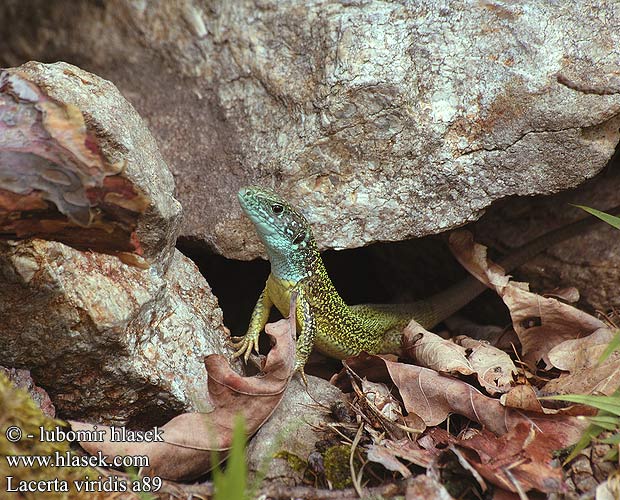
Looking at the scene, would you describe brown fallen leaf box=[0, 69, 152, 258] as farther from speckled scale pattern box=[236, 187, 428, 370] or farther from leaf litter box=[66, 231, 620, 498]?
speckled scale pattern box=[236, 187, 428, 370]

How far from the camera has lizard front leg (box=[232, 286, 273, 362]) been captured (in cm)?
396

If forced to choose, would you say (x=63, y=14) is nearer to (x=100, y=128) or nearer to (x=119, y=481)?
(x=100, y=128)

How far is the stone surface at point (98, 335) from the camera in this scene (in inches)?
116

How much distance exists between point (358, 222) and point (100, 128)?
59.4 inches

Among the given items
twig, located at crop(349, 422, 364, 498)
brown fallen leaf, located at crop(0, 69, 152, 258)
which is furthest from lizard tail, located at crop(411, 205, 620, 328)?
brown fallen leaf, located at crop(0, 69, 152, 258)

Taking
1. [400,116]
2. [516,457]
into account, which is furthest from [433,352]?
[400,116]

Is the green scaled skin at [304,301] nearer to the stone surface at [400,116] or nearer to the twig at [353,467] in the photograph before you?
the stone surface at [400,116]

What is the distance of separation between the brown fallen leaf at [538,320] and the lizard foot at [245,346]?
147 centimetres

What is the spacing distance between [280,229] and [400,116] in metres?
0.91

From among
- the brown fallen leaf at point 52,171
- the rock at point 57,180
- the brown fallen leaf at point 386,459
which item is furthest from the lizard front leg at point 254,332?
the brown fallen leaf at point 52,171

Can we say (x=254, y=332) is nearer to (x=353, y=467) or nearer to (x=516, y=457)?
(x=353, y=467)

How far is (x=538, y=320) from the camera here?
13.4 ft

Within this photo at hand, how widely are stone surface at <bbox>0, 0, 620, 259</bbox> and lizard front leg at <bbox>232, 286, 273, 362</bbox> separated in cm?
40

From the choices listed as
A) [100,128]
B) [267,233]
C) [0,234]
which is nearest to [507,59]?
[267,233]
